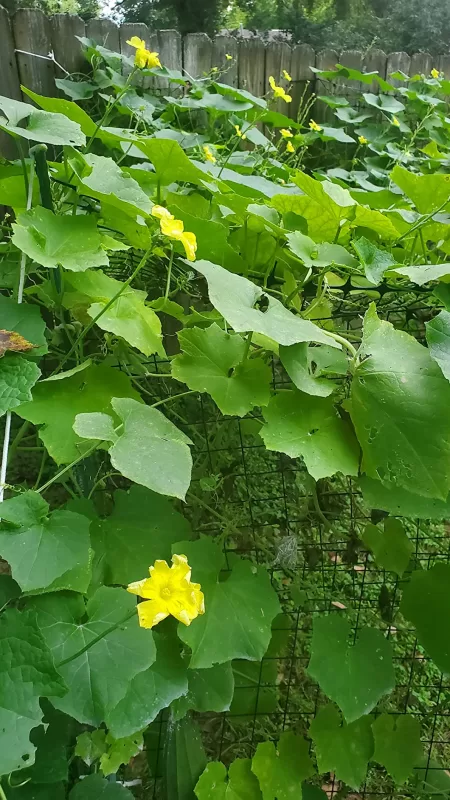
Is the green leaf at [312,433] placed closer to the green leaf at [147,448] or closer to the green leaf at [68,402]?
the green leaf at [147,448]

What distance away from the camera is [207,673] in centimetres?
102

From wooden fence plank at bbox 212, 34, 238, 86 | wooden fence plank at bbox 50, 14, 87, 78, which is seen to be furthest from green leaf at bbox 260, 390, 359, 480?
wooden fence plank at bbox 212, 34, 238, 86

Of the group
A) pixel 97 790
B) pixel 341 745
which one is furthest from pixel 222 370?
pixel 341 745

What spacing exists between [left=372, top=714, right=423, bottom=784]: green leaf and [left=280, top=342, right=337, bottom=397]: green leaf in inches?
32.3

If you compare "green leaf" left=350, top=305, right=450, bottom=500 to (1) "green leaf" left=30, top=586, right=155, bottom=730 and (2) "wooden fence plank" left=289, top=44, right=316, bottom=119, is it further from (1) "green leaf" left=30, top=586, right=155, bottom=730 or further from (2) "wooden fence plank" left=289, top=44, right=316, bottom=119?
(2) "wooden fence plank" left=289, top=44, right=316, bottom=119

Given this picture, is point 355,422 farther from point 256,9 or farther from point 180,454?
point 256,9

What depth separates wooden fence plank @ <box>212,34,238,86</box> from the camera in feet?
11.1

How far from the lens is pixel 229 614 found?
3.03 ft

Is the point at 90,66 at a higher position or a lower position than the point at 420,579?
higher

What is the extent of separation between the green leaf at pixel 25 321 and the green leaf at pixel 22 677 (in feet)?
1.15

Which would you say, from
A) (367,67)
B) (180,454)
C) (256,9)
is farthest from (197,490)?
(256,9)

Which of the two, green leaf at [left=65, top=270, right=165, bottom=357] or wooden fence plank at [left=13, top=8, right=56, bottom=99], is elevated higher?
wooden fence plank at [left=13, top=8, right=56, bottom=99]

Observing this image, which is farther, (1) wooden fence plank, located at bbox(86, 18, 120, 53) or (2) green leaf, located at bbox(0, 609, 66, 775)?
(1) wooden fence plank, located at bbox(86, 18, 120, 53)

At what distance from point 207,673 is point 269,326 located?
65 cm
